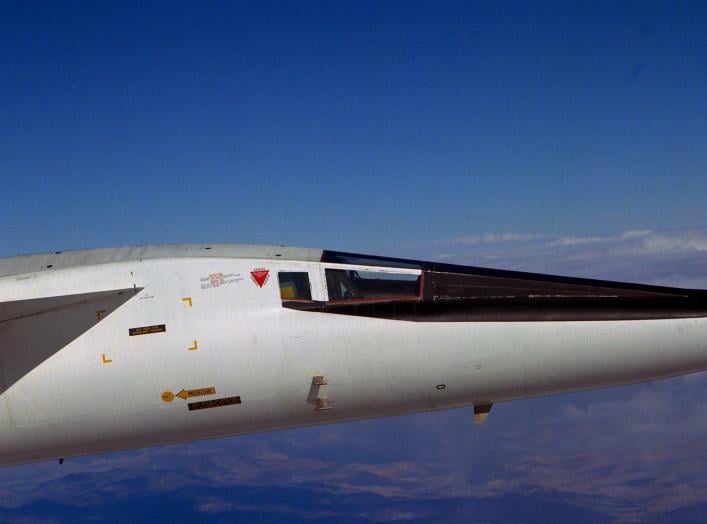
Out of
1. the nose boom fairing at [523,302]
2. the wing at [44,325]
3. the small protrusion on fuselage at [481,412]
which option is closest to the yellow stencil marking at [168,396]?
the wing at [44,325]

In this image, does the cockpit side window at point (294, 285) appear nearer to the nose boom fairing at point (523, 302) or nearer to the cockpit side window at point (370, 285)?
the nose boom fairing at point (523, 302)

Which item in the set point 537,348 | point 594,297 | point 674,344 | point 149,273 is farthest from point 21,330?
point 674,344

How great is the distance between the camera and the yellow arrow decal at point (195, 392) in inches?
362

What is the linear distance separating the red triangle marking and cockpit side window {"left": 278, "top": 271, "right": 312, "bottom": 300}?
0.20 m

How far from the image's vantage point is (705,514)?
157 metres

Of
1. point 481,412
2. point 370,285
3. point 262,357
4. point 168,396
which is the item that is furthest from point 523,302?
point 168,396

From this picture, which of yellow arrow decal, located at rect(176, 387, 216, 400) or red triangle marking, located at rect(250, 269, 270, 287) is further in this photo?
red triangle marking, located at rect(250, 269, 270, 287)

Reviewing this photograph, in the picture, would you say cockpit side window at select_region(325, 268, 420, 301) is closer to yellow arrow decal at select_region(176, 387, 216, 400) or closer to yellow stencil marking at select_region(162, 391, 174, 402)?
yellow arrow decal at select_region(176, 387, 216, 400)

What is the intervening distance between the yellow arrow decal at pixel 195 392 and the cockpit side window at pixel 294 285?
1.67 meters

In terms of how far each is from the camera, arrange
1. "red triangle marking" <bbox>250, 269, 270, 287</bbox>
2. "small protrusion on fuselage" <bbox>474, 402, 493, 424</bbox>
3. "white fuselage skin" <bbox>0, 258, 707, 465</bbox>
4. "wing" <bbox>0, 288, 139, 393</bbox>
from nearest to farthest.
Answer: "white fuselage skin" <bbox>0, 258, 707, 465</bbox>
"wing" <bbox>0, 288, 139, 393</bbox>
"red triangle marking" <bbox>250, 269, 270, 287</bbox>
"small protrusion on fuselage" <bbox>474, 402, 493, 424</bbox>

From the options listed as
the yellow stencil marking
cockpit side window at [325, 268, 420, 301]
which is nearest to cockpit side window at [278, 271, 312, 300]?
cockpit side window at [325, 268, 420, 301]

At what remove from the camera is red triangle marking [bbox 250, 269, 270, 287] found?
9.48m

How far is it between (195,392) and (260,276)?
189cm

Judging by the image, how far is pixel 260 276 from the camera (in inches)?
375
